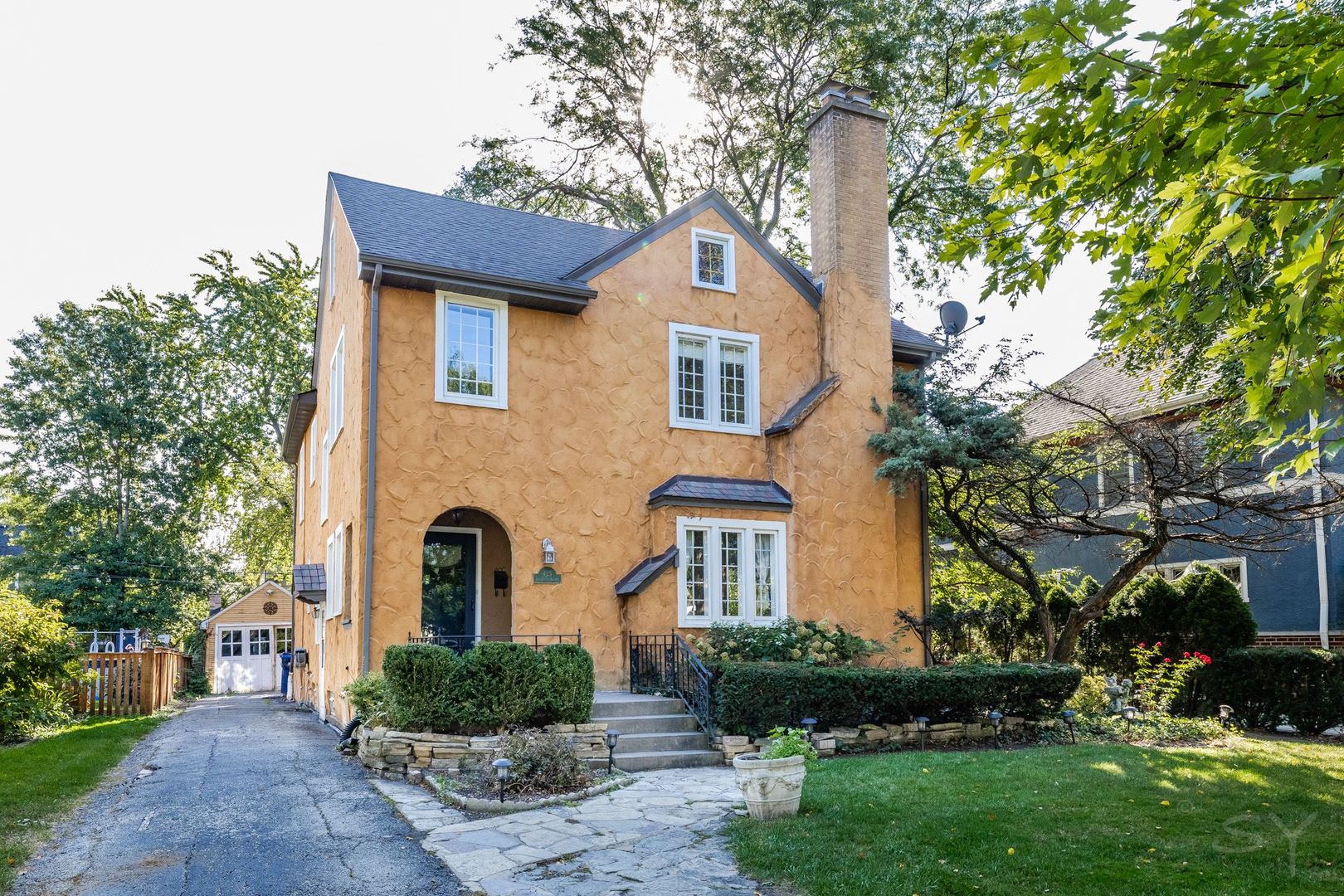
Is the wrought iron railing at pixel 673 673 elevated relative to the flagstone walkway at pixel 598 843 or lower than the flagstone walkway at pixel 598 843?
elevated

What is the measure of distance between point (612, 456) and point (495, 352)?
7.21ft

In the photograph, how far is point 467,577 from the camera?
14430mm

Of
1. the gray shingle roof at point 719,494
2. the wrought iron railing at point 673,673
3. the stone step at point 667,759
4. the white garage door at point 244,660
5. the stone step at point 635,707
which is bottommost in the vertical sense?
the white garage door at point 244,660

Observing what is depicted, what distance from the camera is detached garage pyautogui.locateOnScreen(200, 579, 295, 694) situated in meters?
34.6

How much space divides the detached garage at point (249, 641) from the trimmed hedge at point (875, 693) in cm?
2769

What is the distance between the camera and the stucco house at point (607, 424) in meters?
12.7

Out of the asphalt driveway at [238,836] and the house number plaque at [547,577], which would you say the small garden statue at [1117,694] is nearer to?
the house number plaque at [547,577]

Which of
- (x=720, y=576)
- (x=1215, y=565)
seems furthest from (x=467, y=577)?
(x=1215, y=565)

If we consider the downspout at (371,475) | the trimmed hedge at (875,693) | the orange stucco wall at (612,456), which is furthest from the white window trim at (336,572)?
the trimmed hedge at (875,693)

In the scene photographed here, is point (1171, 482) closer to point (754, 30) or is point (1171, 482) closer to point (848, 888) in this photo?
point (848, 888)

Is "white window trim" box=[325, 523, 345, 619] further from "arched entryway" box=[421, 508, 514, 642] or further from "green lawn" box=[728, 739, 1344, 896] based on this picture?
"green lawn" box=[728, 739, 1344, 896]

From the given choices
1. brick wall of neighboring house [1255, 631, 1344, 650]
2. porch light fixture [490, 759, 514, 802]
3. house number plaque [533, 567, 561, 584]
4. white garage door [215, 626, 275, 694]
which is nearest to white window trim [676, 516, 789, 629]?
house number plaque [533, 567, 561, 584]

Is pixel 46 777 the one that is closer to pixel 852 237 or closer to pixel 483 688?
pixel 483 688

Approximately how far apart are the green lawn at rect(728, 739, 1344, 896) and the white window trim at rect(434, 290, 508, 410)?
652cm
